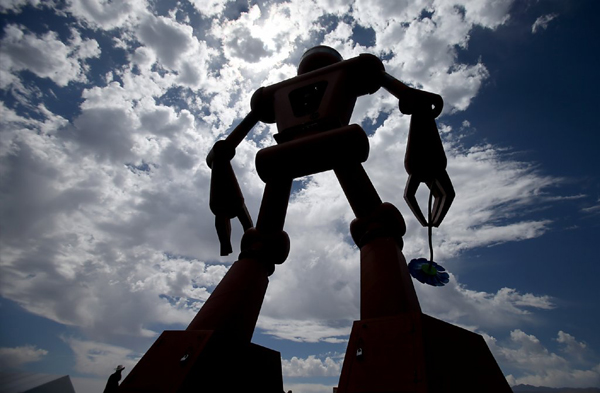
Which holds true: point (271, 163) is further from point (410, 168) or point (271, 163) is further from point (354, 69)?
point (354, 69)

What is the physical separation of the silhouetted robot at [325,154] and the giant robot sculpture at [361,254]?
1 cm

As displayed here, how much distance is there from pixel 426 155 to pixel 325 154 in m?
1.05

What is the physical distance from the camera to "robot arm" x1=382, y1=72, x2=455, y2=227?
9.81ft

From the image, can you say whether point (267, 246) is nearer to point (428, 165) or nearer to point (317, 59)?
point (428, 165)

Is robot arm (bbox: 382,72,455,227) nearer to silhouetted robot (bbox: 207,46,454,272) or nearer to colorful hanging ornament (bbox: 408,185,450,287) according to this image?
silhouetted robot (bbox: 207,46,454,272)

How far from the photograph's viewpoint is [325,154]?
321 cm

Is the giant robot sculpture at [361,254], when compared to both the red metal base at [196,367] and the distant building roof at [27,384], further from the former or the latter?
the distant building roof at [27,384]

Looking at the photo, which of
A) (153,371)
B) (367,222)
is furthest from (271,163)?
(153,371)

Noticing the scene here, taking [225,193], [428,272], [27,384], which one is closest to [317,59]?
[225,193]

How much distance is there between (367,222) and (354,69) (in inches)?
89.6

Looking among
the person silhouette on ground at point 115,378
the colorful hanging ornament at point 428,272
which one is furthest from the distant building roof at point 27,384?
the colorful hanging ornament at point 428,272

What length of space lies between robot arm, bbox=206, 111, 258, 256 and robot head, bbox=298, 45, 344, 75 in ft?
5.81

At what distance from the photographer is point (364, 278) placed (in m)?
2.50

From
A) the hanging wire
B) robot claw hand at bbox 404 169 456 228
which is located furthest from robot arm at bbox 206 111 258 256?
the hanging wire
